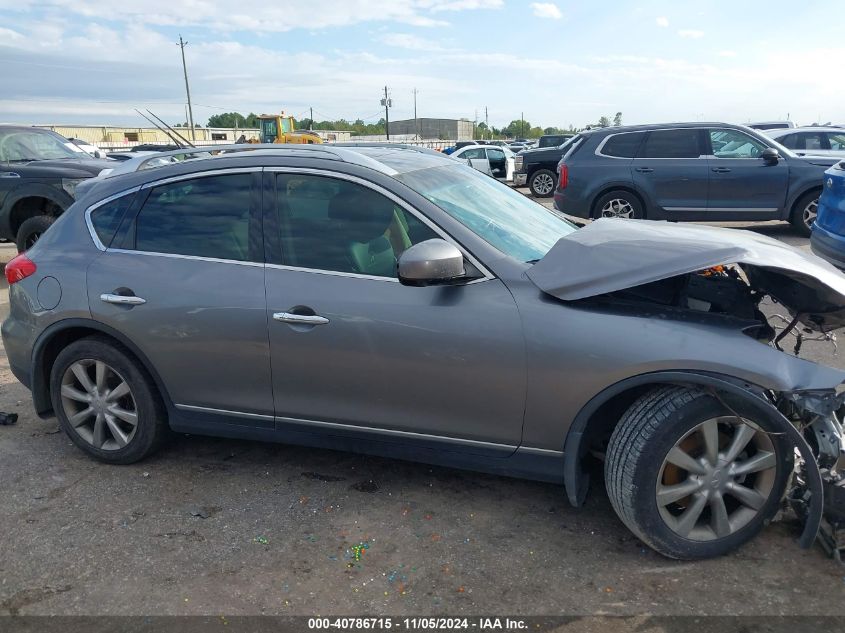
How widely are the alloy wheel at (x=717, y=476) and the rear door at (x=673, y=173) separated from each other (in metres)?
8.47

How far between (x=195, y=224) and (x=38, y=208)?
23.2ft

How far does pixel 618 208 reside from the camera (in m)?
10.8

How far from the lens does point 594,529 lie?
3.04 meters

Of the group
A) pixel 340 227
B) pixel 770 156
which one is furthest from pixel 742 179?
pixel 340 227

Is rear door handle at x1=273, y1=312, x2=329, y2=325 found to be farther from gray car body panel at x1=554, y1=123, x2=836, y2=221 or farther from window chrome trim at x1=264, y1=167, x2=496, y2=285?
gray car body panel at x1=554, y1=123, x2=836, y2=221

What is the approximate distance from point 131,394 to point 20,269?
3.26ft

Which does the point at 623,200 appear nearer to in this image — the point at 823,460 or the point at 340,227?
the point at 340,227

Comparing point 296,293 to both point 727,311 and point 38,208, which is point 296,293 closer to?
point 727,311

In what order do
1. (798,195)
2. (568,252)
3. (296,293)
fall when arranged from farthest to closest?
(798,195) < (296,293) < (568,252)

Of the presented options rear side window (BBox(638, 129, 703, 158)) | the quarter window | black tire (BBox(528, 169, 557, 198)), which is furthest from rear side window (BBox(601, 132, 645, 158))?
black tire (BBox(528, 169, 557, 198))

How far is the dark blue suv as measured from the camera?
33.6 ft

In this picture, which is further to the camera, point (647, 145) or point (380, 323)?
point (647, 145)

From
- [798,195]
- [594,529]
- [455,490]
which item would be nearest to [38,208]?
[455,490]

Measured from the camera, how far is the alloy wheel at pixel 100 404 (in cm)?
364
